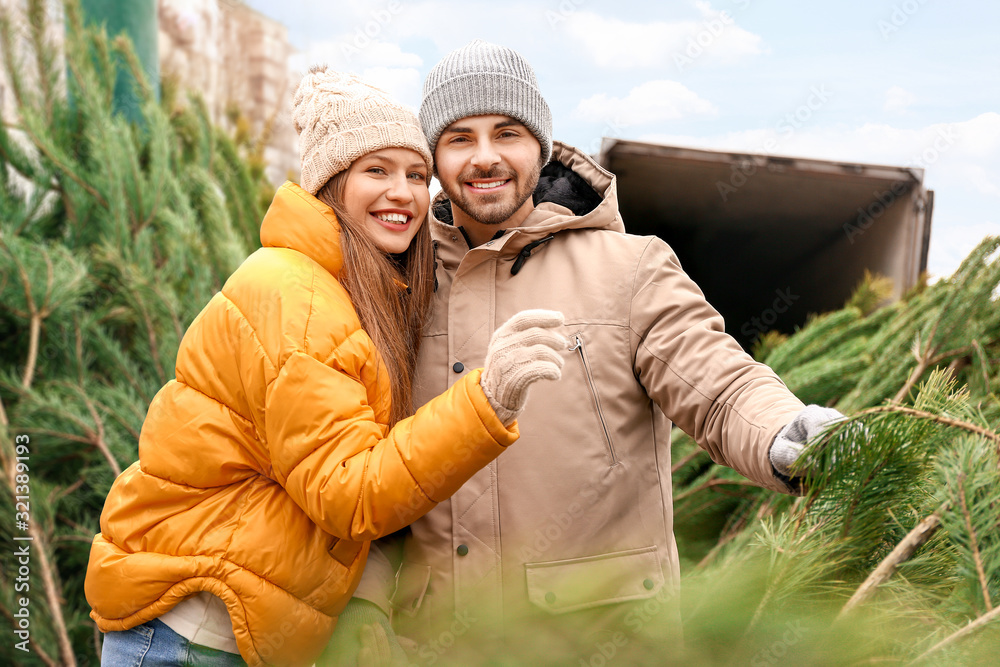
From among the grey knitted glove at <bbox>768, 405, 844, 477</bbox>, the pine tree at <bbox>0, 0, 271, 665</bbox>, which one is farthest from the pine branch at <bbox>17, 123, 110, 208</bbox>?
the grey knitted glove at <bbox>768, 405, 844, 477</bbox>

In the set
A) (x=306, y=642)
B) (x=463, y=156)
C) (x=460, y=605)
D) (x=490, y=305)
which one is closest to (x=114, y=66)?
(x=463, y=156)

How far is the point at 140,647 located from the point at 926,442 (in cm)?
121

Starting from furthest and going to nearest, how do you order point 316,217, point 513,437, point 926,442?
point 316,217 < point 513,437 < point 926,442

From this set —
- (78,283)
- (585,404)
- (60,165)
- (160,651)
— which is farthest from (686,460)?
(60,165)

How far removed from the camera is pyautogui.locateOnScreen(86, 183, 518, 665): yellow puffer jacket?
1.00 m

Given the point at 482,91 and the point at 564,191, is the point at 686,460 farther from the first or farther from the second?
the point at 482,91

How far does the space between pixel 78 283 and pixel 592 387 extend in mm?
1700

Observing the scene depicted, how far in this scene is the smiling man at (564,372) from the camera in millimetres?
1245

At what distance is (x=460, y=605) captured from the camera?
22.3 inches

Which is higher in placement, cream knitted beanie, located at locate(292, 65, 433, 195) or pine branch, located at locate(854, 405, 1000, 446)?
cream knitted beanie, located at locate(292, 65, 433, 195)

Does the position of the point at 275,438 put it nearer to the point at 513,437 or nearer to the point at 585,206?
the point at 513,437

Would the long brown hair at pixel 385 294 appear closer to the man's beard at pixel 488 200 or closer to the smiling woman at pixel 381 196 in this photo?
the smiling woman at pixel 381 196

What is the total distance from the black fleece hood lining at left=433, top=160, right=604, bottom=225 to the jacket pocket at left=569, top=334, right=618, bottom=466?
340 millimetres

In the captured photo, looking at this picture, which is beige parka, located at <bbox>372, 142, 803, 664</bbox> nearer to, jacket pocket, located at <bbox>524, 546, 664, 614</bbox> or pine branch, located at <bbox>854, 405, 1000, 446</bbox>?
jacket pocket, located at <bbox>524, 546, 664, 614</bbox>
